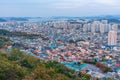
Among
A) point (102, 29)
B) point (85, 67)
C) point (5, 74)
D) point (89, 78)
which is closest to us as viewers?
point (5, 74)

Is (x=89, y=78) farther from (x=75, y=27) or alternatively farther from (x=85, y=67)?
(x=75, y=27)

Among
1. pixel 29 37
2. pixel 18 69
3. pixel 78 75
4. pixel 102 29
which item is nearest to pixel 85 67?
pixel 78 75

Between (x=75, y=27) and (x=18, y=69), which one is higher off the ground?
(x=18, y=69)

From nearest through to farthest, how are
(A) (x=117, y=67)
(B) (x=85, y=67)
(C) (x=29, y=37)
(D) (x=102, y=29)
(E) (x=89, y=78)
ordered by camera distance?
(E) (x=89, y=78) → (B) (x=85, y=67) → (A) (x=117, y=67) → (C) (x=29, y=37) → (D) (x=102, y=29)

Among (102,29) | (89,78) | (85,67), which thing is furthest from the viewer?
(102,29)

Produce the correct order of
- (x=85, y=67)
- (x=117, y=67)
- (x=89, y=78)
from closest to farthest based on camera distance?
1. (x=89, y=78)
2. (x=85, y=67)
3. (x=117, y=67)

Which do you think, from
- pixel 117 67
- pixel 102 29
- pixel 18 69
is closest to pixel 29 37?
pixel 117 67

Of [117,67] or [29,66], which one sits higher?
[29,66]

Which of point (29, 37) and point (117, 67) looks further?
point (29, 37)

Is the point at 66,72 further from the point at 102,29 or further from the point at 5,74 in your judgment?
the point at 102,29
